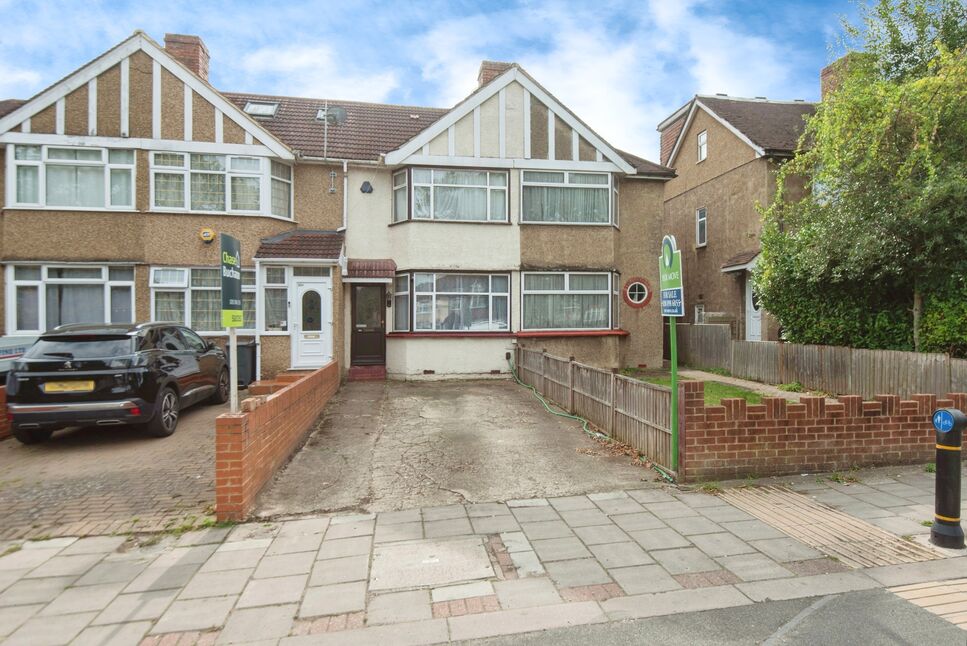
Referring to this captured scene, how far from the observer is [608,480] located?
5688 millimetres

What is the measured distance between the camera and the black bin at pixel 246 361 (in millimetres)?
12234

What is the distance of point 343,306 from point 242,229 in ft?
9.76

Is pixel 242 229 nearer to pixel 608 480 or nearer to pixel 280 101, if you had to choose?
pixel 280 101

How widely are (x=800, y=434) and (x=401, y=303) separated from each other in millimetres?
9633

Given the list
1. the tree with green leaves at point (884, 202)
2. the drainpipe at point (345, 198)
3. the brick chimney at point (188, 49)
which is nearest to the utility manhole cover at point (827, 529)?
the tree with green leaves at point (884, 202)

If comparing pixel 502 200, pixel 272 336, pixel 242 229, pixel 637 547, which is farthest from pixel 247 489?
pixel 502 200

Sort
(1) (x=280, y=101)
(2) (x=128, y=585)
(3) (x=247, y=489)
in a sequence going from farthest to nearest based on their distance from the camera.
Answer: (1) (x=280, y=101) → (3) (x=247, y=489) → (2) (x=128, y=585)

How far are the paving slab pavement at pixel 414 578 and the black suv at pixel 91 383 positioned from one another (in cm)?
305

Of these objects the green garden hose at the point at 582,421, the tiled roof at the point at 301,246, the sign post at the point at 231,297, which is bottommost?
the green garden hose at the point at 582,421

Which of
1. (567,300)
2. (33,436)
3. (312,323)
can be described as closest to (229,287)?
(33,436)

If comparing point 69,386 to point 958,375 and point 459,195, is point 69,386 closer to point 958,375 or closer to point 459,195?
point 459,195

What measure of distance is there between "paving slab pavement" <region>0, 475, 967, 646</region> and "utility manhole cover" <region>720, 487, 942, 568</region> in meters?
0.13

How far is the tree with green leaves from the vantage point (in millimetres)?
9227

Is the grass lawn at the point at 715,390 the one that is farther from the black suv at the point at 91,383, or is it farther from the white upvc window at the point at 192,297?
the white upvc window at the point at 192,297
